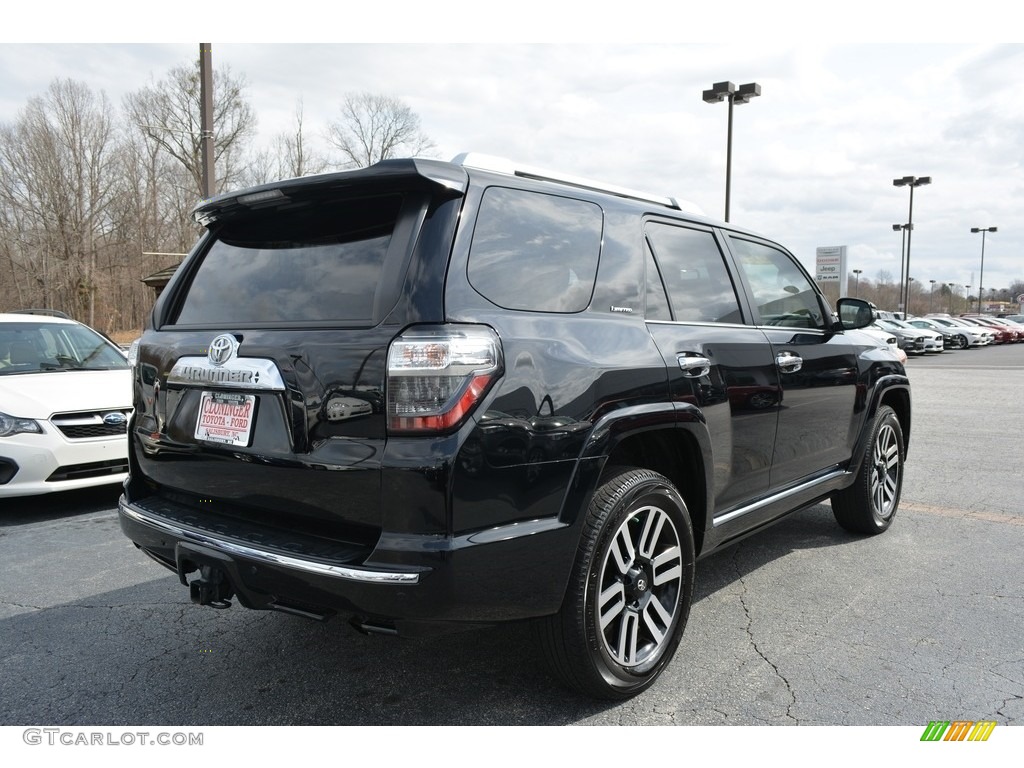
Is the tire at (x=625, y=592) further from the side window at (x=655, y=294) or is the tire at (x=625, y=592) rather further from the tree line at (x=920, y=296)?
the tree line at (x=920, y=296)

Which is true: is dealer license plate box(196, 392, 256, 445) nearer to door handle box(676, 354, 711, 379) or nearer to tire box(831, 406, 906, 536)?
door handle box(676, 354, 711, 379)

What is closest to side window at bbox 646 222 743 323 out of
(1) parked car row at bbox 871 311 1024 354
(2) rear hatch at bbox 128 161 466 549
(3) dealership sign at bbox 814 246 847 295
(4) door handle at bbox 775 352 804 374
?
(4) door handle at bbox 775 352 804 374

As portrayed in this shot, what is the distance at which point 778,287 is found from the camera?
13.7ft

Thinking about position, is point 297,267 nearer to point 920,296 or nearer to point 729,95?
point 729,95

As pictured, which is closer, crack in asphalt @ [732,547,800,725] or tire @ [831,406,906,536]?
crack in asphalt @ [732,547,800,725]

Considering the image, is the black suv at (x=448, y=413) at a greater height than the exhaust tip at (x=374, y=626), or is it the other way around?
the black suv at (x=448, y=413)

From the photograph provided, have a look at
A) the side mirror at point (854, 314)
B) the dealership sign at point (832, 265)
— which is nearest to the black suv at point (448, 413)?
the side mirror at point (854, 314)

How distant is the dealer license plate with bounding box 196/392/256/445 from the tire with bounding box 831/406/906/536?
361 centimetres

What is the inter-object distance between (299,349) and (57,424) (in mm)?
4090

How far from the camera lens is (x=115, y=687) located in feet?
9.70

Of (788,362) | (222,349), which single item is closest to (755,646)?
(788,362)

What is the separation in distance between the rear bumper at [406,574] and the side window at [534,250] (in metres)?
0.77

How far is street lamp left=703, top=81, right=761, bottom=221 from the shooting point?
2186 cm

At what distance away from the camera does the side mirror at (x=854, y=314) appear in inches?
181
